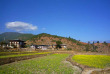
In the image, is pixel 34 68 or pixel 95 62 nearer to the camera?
pixel 34 68

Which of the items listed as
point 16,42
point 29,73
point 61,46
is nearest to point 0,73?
point 29,73

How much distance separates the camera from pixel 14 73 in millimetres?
11227

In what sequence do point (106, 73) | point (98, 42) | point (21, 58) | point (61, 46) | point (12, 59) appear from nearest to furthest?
point (106, 73)
point (12, 59)
point (21, 58)
point (61, 46)
point (98, 42)

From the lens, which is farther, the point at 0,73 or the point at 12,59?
the point at 12,59

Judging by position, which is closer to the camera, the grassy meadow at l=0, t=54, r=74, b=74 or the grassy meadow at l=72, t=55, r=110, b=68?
the grassy meadow at l=0, t=54, r=74, b=74

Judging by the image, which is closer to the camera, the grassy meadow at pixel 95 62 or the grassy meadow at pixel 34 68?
the grassy meadow at pixel 34 68

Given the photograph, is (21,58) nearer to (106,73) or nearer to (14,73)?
(14,73)

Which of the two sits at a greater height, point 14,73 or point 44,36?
point 44,36

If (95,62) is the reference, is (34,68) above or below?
above

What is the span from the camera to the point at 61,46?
76062 millimetres

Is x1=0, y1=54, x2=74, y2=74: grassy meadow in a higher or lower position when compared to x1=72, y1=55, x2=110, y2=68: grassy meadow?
higher

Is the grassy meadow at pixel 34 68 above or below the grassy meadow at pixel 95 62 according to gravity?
above

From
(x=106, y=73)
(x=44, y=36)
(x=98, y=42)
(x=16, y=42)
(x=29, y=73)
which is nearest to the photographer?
(x=29, y=73)

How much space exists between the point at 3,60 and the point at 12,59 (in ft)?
9.15
